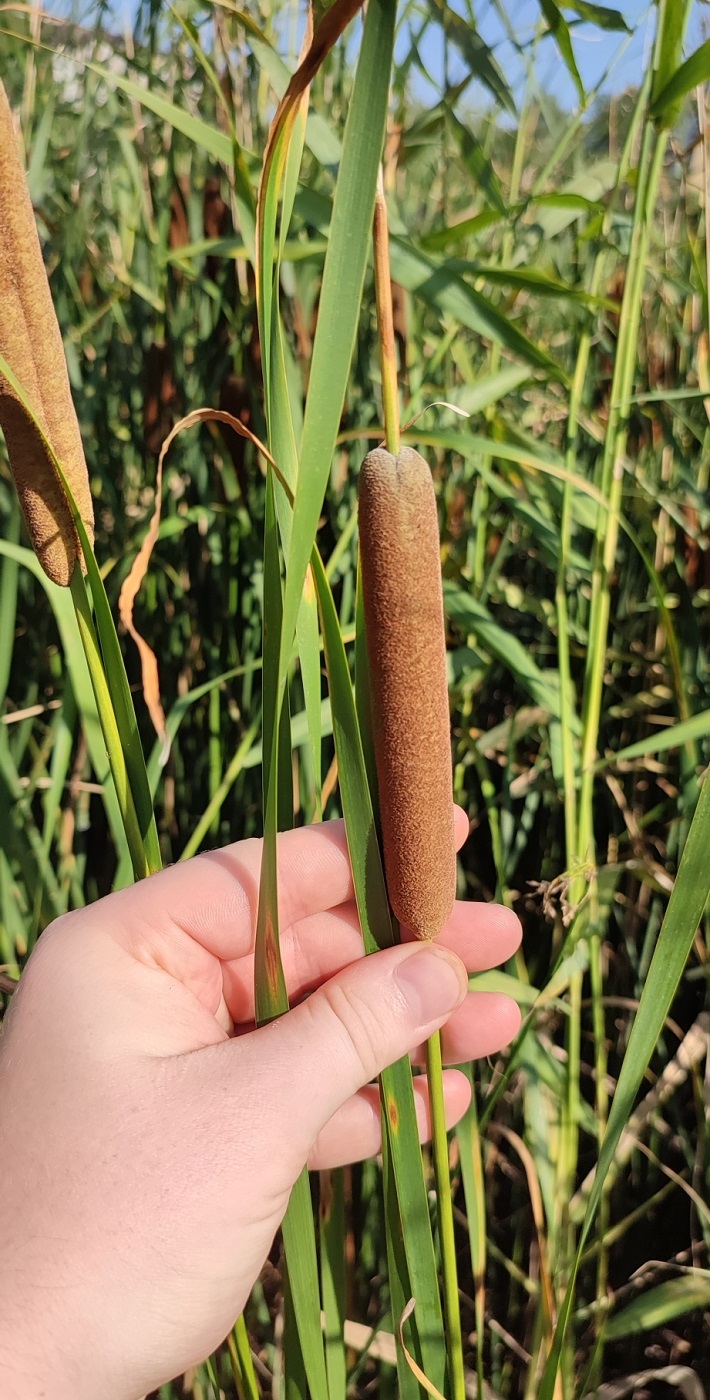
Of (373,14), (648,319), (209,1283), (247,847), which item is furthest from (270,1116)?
(648,319)

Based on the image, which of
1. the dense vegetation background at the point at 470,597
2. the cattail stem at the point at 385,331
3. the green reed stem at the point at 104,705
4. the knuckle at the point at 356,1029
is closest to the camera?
the cattail stem at the point at 385,331

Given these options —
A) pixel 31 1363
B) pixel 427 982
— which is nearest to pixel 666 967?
pixel 427 982

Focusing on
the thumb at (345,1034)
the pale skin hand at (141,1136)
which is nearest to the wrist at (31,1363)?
the pale skin hand at (141,1136)

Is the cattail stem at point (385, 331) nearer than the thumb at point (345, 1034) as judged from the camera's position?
Yes

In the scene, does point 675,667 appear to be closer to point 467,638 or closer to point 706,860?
point 467,638

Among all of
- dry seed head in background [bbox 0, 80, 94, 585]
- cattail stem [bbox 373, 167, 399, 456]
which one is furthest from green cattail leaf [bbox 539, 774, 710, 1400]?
dry seed head in background [bbox 0, 80, 94, 585]

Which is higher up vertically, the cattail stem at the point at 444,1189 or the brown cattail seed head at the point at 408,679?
the brown cattail seed head at the point at 408,679

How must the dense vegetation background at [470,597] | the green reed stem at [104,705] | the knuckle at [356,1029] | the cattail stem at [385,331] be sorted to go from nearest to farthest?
the cattail stem at [385,331]
the green reed stem at [104,705]
the knuckle at [356,1029]
the dense vegetation background at [470,597]

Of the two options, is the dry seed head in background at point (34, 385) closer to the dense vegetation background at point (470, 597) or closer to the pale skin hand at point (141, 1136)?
the pale skin hand at point (141, 1136)
